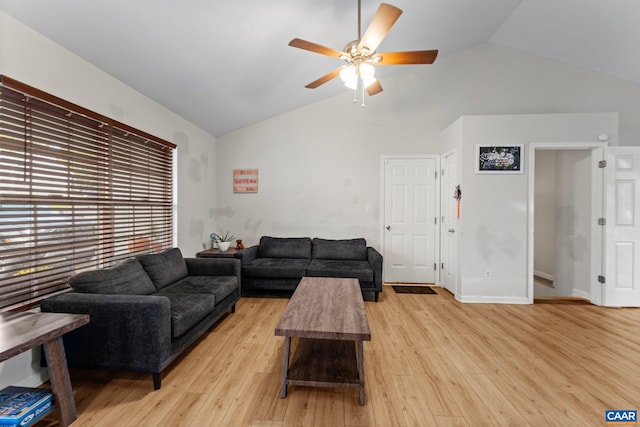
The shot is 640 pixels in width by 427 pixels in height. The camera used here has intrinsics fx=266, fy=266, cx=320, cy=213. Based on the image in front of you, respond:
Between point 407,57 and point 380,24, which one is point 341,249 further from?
point 380,24

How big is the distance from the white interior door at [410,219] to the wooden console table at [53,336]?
12.7 feet

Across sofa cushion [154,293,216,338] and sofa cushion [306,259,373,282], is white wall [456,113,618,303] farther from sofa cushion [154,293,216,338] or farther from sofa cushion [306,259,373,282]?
sofa cushion [154,293,216,338]

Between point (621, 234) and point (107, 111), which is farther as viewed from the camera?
point (621, 234)

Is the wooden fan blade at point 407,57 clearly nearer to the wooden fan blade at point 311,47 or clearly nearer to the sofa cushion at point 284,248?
the wooden fan blade at point 311,47

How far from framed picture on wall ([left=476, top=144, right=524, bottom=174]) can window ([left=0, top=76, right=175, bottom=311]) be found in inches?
164

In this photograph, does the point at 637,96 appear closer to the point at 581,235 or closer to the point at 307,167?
the point at 581,235

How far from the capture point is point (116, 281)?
2.19 m

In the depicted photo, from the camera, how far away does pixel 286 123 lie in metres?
4.55

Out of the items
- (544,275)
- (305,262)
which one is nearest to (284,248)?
(305,262)

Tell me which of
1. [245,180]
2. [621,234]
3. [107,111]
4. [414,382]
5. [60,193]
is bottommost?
[414,382]

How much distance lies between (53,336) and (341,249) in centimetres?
332

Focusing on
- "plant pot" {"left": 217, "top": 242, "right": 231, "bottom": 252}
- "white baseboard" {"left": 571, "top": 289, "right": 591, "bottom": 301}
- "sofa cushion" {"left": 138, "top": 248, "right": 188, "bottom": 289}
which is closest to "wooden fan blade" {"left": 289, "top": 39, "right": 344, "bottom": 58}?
"sofa cushion" {"left": 138, "top": 248, "right": 188, "bottom": 289}

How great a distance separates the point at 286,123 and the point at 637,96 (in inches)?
213

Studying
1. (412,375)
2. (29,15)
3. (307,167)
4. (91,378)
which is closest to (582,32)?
(307,167)
